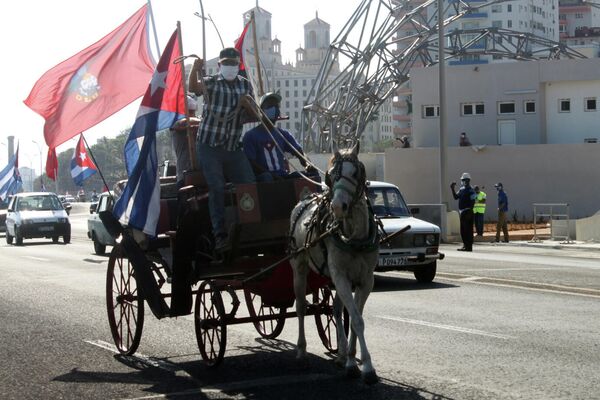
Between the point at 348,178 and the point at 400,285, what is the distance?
418 inches

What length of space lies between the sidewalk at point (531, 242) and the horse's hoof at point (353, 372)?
2315 centimetres

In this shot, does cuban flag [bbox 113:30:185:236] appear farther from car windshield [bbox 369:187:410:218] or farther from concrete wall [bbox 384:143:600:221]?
concrete wall [bbox 384:143:600:221]

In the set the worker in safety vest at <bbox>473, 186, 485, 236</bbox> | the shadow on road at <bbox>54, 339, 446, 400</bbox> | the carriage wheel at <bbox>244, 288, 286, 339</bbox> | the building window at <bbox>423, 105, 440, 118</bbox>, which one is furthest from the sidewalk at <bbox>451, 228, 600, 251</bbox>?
the shadow on road at <bbox>54, 339, 446, 400</bbox>

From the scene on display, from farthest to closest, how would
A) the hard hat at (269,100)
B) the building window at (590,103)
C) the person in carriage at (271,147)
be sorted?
the building window at (590,103), the hard hat at (269,100), the person in carriage at (271,147)

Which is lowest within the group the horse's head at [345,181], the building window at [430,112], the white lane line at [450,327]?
the white lane line at [450,327]

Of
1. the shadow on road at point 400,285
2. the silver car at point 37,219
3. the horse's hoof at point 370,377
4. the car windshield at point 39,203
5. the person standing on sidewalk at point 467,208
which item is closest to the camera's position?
the horse's hoof at point 370,377

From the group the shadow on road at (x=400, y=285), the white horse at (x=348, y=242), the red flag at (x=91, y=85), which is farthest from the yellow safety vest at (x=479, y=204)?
the white horse at (x=348, y=242)

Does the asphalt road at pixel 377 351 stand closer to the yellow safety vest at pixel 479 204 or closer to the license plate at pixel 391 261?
the license plate at pixel 391 261

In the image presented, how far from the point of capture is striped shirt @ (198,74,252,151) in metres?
10.4

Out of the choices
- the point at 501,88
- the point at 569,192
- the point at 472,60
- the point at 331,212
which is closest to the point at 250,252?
the point at 331,212

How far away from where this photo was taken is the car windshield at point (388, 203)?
20134 millimetres

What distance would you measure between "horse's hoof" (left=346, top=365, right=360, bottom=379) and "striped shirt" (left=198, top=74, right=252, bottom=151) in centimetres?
258

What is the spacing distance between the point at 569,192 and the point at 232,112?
46638 millimetres

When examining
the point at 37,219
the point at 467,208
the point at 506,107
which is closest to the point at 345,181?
the point at 467,208
